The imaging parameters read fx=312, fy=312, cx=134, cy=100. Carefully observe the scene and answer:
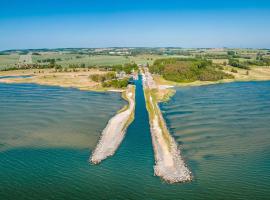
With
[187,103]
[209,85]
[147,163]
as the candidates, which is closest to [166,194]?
[147,163]

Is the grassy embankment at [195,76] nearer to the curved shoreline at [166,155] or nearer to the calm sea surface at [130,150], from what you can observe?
the calm sea surface at [130,150]

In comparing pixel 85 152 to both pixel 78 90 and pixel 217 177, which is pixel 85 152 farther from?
pixel 78 90

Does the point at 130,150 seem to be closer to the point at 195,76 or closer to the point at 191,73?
the point at 195,76

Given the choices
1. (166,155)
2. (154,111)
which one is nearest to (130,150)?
(166,155)

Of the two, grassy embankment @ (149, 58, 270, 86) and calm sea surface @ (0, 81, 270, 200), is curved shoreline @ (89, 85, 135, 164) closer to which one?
calm sea surface @ (0, 81, 270, 200)

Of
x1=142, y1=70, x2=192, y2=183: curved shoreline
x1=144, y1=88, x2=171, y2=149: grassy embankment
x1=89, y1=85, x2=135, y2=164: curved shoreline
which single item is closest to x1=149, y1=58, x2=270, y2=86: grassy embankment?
x1=144, y1=88, x2=171, y2=149: grassy embankment

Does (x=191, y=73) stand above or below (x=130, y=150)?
above
